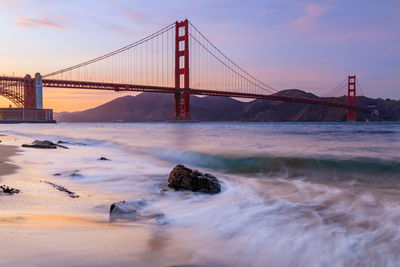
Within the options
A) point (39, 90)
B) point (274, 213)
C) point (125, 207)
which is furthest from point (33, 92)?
point (274, 213)

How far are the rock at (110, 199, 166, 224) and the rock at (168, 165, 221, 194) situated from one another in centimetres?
92

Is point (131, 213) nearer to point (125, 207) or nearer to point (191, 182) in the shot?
point (125, 207)

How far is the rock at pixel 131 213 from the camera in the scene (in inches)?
99.4

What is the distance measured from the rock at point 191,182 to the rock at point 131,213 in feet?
3.02

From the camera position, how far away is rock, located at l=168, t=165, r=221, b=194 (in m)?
3.71

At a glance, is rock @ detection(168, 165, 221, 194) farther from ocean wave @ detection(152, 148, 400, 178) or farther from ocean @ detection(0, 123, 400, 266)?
ocean wave @ detection(152, 148, 400, 178)

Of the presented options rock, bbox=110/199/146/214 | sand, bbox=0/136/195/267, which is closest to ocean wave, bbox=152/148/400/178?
rock, bbox=110/199/146/214

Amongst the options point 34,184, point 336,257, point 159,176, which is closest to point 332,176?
point 159,176

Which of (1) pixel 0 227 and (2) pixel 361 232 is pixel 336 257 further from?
(1) pixel 0 227

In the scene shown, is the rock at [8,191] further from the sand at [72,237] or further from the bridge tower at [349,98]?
the bridge tower at [349,98]

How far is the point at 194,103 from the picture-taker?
145m

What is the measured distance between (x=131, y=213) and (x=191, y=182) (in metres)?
1.21

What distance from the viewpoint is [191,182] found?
374 centimetres

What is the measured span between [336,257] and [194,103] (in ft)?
472
